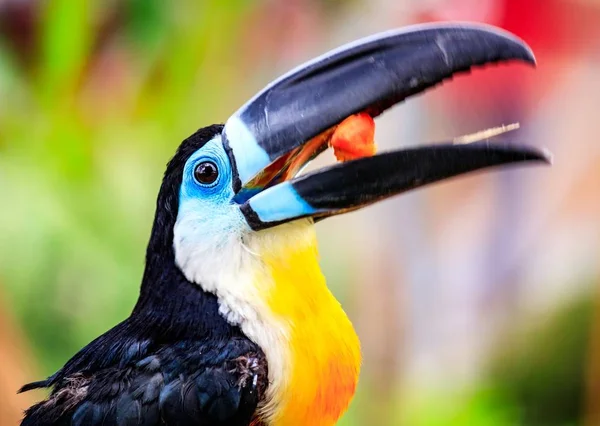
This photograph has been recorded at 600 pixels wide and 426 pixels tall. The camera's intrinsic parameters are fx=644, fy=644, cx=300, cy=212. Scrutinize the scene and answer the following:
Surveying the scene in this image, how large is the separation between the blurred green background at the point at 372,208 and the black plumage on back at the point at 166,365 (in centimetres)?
113

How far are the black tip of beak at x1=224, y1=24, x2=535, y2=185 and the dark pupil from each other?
5cm

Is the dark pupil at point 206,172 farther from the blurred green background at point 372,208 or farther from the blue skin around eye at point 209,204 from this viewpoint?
the blurred green background at point 372,208

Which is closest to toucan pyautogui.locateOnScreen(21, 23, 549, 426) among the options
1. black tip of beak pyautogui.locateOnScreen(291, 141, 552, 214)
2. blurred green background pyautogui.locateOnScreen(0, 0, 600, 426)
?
black tip of beak pyautogui.locateOnScreen(291, 141, 552, 214)

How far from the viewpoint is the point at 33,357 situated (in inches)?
92.4

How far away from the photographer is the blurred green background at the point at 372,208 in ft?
7.72

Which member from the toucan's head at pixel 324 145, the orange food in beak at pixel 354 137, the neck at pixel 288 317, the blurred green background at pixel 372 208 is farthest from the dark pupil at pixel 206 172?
the blurred green background at pixel 372 208

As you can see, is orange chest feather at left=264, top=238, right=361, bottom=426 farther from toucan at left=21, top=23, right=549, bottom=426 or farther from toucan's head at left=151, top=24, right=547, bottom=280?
toucan's head at left=151, top=24, right=547, bottom=280

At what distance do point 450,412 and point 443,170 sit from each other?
5.01ft

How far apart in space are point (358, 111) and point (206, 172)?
1.01 feet

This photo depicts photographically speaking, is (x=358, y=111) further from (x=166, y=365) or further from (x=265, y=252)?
(x=166, y=365)

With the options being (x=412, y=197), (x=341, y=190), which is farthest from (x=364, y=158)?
(x=412, y=197)

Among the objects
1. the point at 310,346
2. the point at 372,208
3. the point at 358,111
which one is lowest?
the point at 310,346

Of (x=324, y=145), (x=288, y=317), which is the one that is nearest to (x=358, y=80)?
(x=324, y=145)

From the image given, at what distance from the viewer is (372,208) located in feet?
8.23
